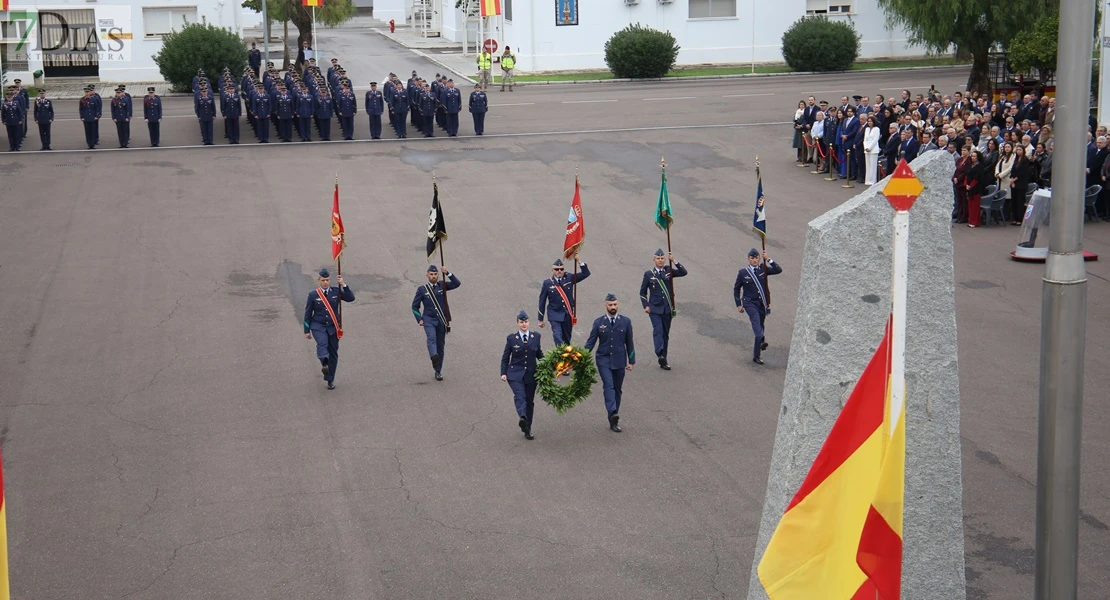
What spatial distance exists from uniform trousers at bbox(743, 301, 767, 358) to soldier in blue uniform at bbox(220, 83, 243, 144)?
19.5 metres

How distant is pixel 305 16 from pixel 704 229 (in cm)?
2918

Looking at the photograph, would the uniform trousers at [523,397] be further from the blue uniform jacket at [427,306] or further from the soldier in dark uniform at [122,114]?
the soldier in dark uniform at [122,114]

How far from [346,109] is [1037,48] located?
57.4 ft

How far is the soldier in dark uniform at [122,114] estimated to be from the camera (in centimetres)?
3027

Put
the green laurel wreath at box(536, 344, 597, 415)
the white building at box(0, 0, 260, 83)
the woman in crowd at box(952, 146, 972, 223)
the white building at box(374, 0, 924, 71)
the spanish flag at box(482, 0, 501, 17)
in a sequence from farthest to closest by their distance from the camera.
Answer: the white building at box(374, 0, 924, 71), the white building at box(0, 0, 260, 83), the spanish flag at box(482, 0, 501, 17), the woman in crowd at box(952, 146, 972, 223), the green laurel wreath at box(536, 344, 597, 415)

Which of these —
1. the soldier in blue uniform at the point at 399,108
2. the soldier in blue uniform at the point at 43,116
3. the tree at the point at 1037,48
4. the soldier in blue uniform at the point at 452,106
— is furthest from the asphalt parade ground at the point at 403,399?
the tree at the point at 1037,48

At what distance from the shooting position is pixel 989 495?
1109 cm

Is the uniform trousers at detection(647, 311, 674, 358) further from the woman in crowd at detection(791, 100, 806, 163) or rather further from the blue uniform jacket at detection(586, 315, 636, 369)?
the woman in crowd at detection(791, 100, 806, 163)

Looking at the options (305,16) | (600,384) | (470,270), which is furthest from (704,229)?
(305,16)

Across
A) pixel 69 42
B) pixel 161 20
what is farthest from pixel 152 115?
pixel 69 42

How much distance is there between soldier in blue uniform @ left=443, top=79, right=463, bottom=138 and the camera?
31.6 metres

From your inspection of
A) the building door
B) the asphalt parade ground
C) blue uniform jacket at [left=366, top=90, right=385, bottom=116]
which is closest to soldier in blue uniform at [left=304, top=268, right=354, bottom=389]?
the asphalt parade ground

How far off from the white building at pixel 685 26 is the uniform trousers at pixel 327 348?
35041 millimetres

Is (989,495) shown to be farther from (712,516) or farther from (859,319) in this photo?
(859,319)
